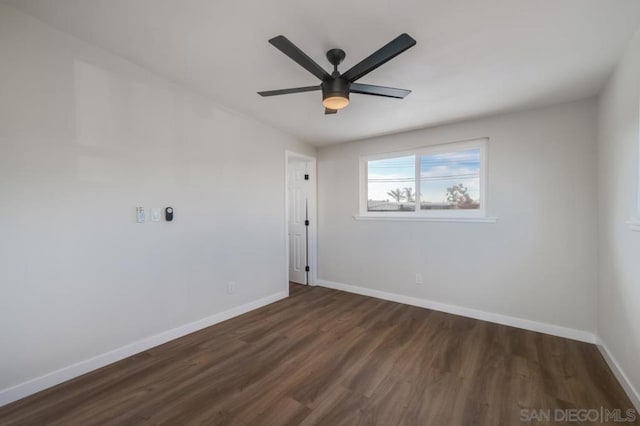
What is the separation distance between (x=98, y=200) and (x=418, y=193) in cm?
352

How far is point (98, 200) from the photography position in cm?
216

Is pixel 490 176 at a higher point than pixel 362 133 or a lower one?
lower

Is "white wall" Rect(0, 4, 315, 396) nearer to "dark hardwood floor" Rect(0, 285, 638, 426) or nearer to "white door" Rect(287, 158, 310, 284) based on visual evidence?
"dark hardwood floor" Rect(0, 285, 638, 426)

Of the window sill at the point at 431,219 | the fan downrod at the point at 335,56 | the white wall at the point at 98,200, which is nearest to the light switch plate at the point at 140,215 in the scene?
the white wall at the point at 98,200

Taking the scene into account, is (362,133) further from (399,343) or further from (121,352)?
(121,352)

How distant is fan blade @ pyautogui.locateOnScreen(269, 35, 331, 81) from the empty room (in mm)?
27

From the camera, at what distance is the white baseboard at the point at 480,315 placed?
273cm

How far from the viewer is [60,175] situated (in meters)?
1.97

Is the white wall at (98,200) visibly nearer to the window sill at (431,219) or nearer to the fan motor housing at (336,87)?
the fan motor housing at (336,87)

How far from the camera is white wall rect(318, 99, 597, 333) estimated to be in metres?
2.70

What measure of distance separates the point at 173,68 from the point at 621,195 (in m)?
3.75

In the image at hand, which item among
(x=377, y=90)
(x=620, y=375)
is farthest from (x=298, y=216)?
(x=620, y=375)

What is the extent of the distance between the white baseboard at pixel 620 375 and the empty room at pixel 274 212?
20 millimetres

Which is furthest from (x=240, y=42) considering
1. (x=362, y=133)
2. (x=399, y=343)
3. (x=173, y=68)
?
(x=399, y=343)
